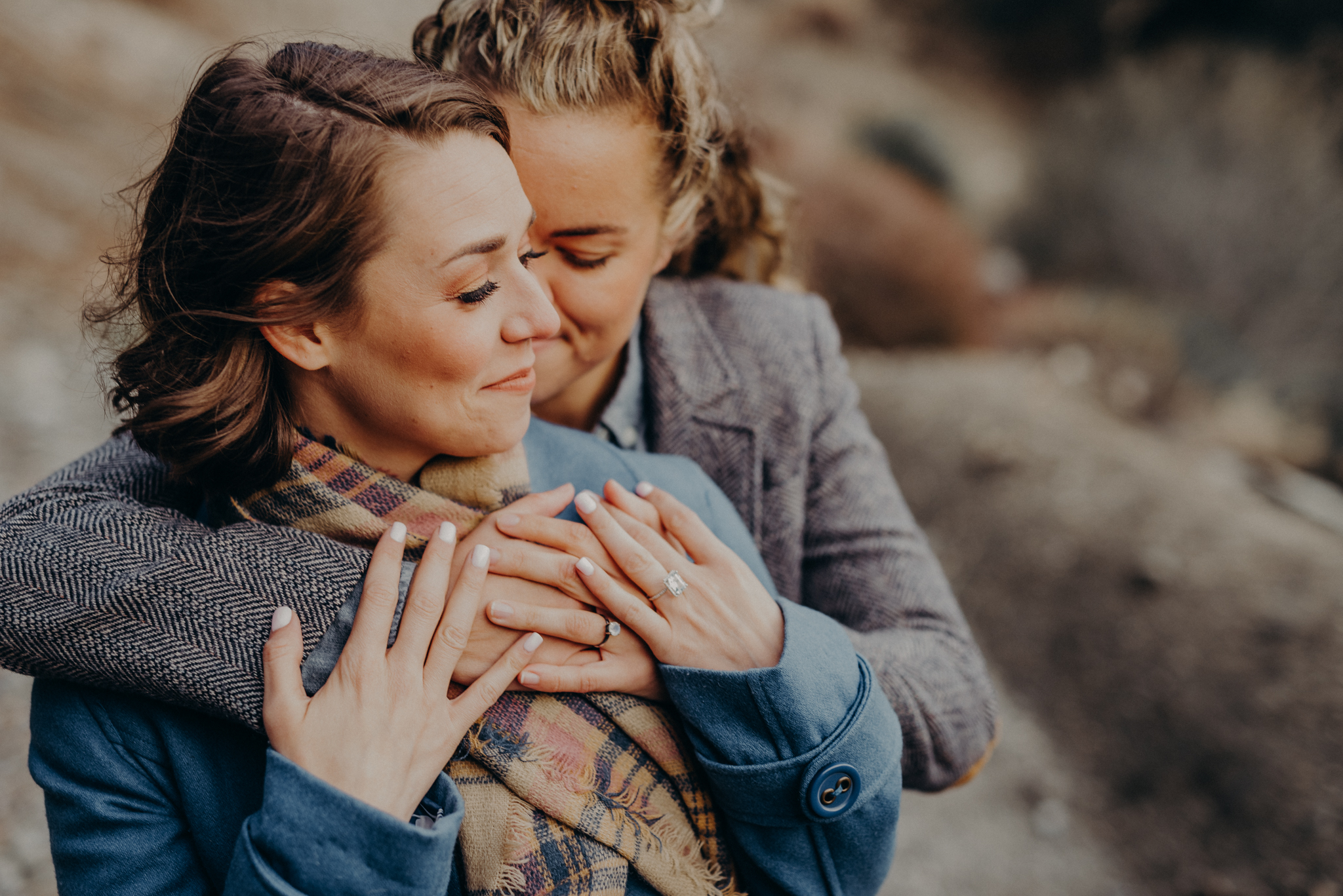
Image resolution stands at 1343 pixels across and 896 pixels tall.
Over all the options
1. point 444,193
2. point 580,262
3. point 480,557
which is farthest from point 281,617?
point 580,262

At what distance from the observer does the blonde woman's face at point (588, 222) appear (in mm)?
1768

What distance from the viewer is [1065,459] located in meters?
4.96

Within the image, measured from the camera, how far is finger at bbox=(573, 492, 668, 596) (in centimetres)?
150

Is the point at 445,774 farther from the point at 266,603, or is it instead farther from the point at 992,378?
the point at 992,378

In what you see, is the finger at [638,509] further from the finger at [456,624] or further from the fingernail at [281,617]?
the fingernail at [281,617]

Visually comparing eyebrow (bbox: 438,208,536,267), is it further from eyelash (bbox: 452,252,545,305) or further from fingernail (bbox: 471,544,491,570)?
fingernail (bbox: 471,544,491,570)

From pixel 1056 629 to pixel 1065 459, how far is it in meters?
1.26

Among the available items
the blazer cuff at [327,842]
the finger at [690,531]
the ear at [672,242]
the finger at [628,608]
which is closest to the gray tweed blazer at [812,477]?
the ear at [672,242]

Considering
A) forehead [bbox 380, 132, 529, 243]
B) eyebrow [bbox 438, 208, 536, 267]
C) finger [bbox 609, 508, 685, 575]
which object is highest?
forehead [bbox 380, 132, 529, 243]

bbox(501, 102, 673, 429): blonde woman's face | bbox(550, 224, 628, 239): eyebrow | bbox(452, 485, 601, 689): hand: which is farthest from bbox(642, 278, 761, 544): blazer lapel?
bbox(452, 485, 601, 689): hand

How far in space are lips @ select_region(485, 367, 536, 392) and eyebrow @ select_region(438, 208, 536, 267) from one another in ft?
0.76

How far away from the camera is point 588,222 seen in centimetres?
183

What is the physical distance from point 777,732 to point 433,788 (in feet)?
1.96

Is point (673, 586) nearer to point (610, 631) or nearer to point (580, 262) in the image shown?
point (610, 631)
